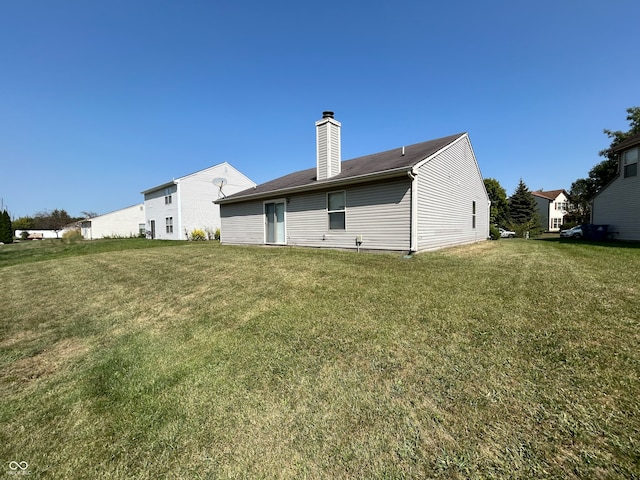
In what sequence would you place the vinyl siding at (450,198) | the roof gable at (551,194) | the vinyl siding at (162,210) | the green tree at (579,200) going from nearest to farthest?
the vinyl siding at (450,198) < the vinyl siding at (162,210) < the green tree at (579,200) < the roof gable at (551,194)

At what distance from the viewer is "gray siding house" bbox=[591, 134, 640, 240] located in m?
13.9

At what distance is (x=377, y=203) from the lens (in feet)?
31.6

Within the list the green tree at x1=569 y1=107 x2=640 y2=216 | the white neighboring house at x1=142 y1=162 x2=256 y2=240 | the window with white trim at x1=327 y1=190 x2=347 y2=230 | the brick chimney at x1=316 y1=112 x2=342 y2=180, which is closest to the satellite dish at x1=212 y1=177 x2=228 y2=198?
the white neighboring house at x1=142 y1=162 x2=256 y2=240

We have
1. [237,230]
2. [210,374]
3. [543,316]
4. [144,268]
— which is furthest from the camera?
[237,230]

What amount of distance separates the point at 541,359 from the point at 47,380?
218 inches

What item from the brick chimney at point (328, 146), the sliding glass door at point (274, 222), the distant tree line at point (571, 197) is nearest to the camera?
the brick chimney at point (328, 146)

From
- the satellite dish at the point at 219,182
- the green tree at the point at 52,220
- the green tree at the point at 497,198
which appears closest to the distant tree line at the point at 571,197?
the green tree at the point at 497,198

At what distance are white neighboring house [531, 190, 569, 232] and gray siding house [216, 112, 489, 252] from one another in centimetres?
4182

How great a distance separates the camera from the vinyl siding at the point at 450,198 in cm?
962

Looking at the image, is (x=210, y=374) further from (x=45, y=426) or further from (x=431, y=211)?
(x=431, y=211)

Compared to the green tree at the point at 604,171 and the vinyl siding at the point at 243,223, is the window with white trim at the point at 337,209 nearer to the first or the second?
the vinyl siding at the point at 243,223

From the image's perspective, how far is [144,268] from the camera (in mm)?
8523

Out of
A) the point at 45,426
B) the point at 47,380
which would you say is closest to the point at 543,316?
the point at 45,426

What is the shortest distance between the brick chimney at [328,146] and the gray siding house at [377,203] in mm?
40
